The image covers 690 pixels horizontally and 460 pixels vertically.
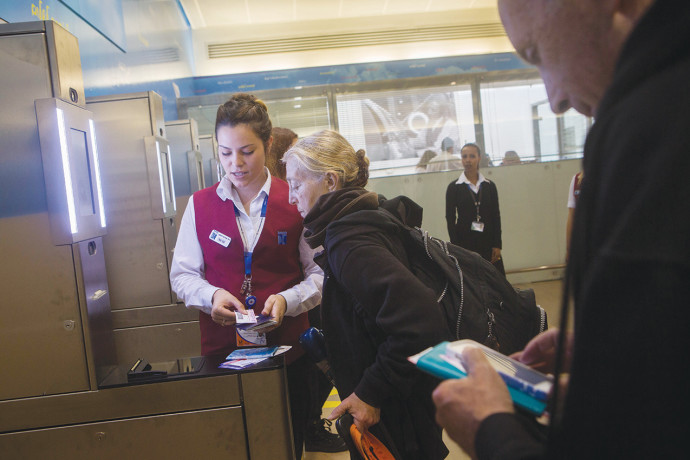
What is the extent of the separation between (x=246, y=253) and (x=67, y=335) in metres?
0.72

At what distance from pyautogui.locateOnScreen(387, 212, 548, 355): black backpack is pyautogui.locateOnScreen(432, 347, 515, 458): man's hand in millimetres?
703

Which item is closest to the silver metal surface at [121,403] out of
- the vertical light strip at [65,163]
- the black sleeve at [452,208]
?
the vertical light strip at [65,163]

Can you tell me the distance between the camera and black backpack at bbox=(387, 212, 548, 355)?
1.46 meters

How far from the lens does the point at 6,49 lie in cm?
158

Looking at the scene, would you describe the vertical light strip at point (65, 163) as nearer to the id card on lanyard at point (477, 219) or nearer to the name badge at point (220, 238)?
the name badge at point (220, 238)

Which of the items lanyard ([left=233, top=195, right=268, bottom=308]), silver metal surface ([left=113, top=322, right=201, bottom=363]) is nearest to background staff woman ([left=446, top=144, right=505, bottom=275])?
silver metal surface ([left=113, top=322, right=201, bottom=363])

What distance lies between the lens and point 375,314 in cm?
149

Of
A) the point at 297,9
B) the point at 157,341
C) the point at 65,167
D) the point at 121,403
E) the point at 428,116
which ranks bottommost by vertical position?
the point at 157,341

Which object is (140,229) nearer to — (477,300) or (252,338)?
(252,338)

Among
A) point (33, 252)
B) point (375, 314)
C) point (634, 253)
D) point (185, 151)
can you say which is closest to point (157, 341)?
point (33, 252)

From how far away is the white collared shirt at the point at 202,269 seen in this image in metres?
2.10

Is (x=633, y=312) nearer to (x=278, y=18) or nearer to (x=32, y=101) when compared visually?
(x=32, y=101)

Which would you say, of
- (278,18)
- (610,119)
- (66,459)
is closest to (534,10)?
(610,119)

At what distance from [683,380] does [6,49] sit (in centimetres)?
186
